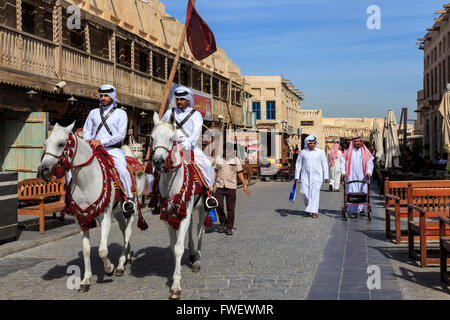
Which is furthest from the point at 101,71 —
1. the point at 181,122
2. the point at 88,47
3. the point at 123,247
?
the point at 181,122

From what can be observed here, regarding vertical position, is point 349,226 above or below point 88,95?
below

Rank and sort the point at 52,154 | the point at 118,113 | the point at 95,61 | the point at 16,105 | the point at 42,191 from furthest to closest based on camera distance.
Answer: the point at 95,61 → the point at 16,105 → the point at 42,191 → the point at 118,113 → the point at 52,154

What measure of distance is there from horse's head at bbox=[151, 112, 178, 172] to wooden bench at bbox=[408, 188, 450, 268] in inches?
132

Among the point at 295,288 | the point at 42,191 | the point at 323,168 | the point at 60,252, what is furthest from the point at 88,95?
the point at 295,288

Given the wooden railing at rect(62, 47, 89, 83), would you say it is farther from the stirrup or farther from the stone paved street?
the stirrup

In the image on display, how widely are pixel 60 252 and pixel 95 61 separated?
10.3 m

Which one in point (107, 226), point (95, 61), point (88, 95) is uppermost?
point (95, 61)

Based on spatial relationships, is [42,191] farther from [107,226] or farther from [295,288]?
[295,288]

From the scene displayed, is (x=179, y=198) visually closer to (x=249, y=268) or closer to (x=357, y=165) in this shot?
(x=249, y=268)

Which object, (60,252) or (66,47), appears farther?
(66,47)

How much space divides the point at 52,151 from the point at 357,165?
9177mm

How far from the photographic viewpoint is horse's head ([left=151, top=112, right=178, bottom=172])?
5516 millimetres

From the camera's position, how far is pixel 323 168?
13625 millimetres

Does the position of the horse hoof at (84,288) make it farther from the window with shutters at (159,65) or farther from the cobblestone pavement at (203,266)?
the window with shutters at (159,65)
